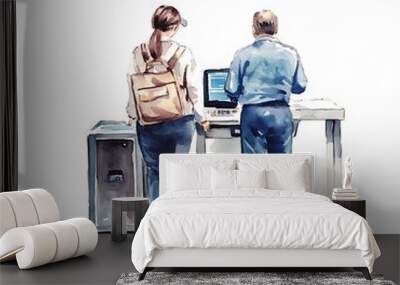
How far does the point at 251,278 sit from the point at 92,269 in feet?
4.37

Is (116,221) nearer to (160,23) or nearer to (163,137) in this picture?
(163,137)

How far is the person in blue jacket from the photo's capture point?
26.0 feet

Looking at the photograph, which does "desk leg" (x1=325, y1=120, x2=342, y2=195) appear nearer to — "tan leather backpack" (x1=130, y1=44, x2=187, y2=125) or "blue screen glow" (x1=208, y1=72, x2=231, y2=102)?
"blue screen glow" (x1=208, y1=72, x2=231, y2=102)

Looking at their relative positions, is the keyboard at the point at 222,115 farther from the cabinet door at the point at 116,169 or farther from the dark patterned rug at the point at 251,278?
the dark patterned rug at the point at 251,278

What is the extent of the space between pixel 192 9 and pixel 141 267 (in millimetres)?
3509

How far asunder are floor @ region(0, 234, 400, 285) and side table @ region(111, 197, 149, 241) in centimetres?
40

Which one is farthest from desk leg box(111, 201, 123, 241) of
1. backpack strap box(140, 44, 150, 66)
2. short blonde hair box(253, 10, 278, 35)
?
short blonde hair box(253, 10, 278, 35)

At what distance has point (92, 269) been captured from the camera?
5895 mm


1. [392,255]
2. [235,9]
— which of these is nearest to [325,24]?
[235,9]

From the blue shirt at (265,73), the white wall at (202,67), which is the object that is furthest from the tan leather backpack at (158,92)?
the blue shirt at (265,73)

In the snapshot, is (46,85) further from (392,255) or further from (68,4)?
(392,255)

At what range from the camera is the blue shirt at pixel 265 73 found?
7.91 metres

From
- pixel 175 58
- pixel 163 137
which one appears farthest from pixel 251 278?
pixel 175 58

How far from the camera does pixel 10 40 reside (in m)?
7.71
